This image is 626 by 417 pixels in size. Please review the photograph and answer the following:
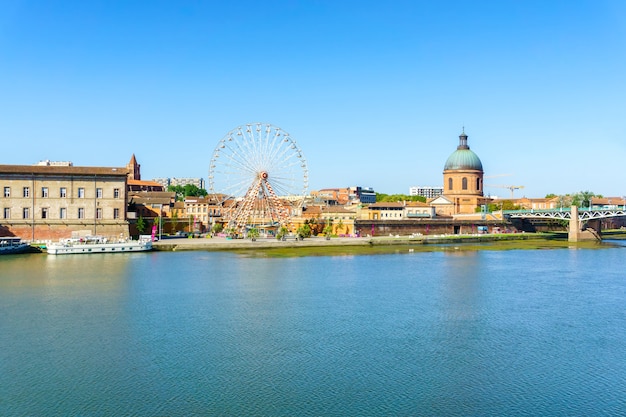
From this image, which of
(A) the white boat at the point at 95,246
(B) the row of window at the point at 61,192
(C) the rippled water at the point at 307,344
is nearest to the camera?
(C) the rippled water at the point at 307,344

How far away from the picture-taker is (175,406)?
747 inches

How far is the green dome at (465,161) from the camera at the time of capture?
128 m

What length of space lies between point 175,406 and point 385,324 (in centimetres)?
1302

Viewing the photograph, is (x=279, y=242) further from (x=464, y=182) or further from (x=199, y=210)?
(x=464, y=182)

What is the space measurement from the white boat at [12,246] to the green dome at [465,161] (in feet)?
289

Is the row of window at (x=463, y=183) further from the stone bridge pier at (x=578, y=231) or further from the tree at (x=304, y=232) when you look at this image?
the tree at (x=304, y=232)

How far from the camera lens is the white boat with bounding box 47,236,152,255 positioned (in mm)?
60375

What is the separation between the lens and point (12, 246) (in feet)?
195

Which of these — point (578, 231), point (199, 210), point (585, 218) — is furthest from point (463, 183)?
point (199, 210)

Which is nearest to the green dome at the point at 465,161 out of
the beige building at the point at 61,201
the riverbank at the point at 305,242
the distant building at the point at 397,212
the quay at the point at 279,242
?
the distant building at the point at 397,212

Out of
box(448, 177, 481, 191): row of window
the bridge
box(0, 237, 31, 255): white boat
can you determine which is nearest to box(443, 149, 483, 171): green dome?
box(448, 177, 481, 191): row of window

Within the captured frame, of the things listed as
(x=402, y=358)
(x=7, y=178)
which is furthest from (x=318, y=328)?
(x=7, y=178)

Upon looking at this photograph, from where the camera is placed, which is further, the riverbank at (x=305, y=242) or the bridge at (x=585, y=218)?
the bridge at (x=585, y=218)

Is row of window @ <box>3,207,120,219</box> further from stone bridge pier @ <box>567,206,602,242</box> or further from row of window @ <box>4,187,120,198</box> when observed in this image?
stone bridge pier @ <box>567,206,602,242</box>
